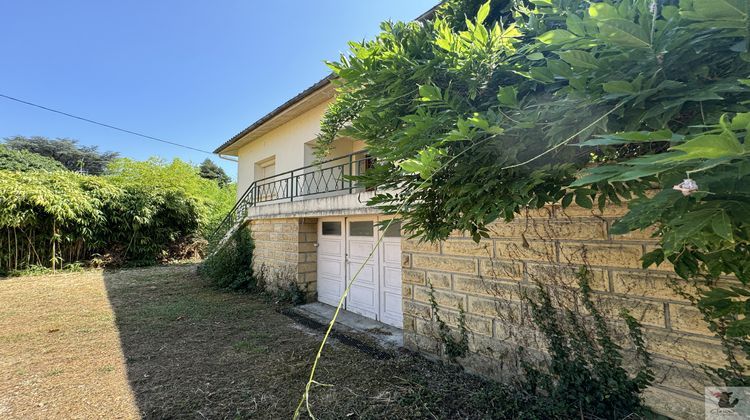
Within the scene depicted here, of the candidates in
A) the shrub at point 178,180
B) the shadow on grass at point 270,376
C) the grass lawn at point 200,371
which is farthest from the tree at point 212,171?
the shadow on grass at point 270,376

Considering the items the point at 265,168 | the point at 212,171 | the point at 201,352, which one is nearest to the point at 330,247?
the point at 201,352

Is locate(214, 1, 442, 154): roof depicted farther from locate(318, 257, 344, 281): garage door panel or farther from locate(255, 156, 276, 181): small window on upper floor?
locate(318, 257, 344, 281): garage door panel

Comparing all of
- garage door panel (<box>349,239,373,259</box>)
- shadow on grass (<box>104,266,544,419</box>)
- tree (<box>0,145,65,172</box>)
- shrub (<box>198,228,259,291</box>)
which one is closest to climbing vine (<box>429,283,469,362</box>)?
shadow on grass (<box>104,266,544,419</box>)

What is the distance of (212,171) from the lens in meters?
38.3

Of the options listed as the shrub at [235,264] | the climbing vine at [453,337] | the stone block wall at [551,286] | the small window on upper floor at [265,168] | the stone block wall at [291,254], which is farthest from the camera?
the small window on upper floor at [265,168]

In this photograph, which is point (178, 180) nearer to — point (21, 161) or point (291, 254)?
point (291, 254)

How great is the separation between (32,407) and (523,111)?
5.09m

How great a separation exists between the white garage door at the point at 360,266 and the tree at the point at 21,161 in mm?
26663

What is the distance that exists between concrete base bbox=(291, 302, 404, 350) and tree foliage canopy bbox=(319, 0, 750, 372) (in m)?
3.21

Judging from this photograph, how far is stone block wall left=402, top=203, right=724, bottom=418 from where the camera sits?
7.58ft

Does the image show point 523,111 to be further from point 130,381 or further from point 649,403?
point 130,381

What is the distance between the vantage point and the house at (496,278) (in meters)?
2.34

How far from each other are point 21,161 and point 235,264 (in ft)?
96.7

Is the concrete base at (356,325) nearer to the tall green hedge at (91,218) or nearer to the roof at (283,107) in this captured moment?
the roof at (283,107)
